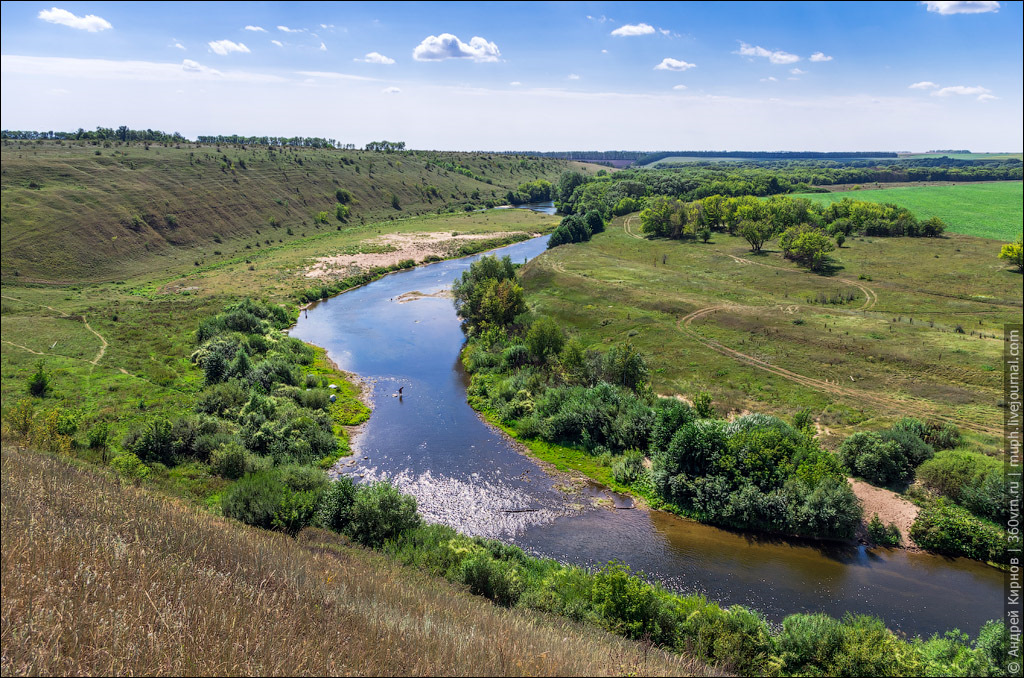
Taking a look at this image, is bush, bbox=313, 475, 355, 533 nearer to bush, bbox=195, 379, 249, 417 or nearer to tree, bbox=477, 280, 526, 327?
bush, bbox=195, 379, 249, 417

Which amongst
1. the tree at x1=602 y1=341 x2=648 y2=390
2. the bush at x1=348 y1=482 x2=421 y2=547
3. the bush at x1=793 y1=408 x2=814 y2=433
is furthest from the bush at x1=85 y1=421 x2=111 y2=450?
the bush at x1=793 y1=408 x2=814 y2=433

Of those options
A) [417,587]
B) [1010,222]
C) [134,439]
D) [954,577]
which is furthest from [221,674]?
[1010,222]

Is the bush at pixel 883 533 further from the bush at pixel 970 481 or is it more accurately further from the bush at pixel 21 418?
the bush at pixel 21 418

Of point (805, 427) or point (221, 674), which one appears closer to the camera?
point (221, 674)

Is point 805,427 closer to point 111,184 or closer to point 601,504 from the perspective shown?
point 601,504

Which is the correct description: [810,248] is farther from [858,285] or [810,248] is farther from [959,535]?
[959,535]

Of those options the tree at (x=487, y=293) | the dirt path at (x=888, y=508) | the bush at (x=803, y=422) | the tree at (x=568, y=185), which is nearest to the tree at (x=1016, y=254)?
the bush at (x=803, y=422)

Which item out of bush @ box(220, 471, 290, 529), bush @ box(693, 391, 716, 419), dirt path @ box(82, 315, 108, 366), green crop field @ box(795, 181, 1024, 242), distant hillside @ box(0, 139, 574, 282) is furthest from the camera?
green crop field @ box(795, 181, 1024, 242)
